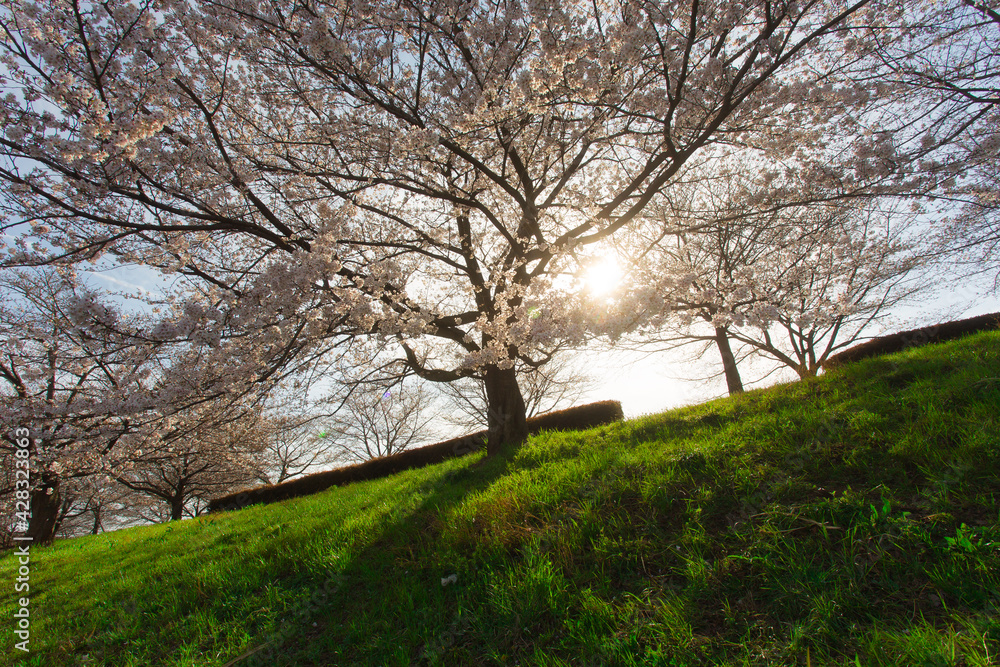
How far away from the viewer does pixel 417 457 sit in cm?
1270

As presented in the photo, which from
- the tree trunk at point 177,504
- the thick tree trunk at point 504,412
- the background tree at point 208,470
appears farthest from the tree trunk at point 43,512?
the thick tree trunk at point 504,412

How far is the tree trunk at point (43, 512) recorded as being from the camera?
1201 centimetres

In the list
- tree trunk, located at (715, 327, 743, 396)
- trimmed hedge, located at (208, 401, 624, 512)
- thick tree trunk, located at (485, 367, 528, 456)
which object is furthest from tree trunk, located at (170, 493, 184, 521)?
tree trunk, located at (715, 327, 743, 396)

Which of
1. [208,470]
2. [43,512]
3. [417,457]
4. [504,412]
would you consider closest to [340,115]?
[504,412]

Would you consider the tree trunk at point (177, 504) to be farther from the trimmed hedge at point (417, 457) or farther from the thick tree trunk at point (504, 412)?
the thick tree trunk at point (504, 412)

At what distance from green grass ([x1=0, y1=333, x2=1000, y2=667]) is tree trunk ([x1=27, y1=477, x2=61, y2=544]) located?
10834 millimetres

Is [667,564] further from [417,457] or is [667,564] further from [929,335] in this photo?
[417,457]

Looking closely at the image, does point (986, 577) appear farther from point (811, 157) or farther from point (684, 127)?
point (811, 157)

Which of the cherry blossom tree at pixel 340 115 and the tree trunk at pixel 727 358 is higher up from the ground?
the cherry blossom tree at pixel 340 115

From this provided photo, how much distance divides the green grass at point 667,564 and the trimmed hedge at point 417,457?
7.46 m

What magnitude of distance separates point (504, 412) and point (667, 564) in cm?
481

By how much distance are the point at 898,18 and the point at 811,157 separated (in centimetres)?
174

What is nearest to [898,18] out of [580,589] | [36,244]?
[580,589]

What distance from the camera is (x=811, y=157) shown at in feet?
20.6
